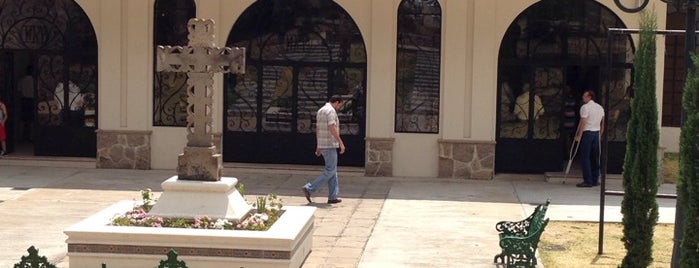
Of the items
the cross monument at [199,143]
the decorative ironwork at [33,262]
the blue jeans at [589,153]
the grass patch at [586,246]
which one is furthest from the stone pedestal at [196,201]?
the blue jeans at [589,153]

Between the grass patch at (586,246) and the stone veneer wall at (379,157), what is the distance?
4.92 meters

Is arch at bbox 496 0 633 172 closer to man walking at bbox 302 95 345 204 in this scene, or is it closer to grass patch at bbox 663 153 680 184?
grass patch at bbox 663 153 680 184

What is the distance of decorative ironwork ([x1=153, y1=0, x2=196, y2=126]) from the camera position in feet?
61.9

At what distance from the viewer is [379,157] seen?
18578 mm

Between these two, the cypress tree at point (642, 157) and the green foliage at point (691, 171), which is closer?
the green foliage at point (691, 171)

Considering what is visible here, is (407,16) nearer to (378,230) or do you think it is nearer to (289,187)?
(289,187)

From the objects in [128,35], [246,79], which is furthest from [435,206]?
[128,35]

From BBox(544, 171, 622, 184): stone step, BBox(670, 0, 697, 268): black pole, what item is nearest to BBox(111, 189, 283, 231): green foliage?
BBox(670, 0, 697, 268): black pole

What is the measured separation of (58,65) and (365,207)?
7.27 meters

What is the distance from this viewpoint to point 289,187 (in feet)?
56.3

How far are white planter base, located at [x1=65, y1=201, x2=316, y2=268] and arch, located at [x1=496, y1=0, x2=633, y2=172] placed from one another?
30.2ft

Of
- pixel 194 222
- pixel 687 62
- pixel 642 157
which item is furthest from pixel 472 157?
pixel 687 62

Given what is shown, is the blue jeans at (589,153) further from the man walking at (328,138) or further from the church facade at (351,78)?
the man walking at (328,138)

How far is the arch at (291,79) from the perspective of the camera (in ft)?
61.7
